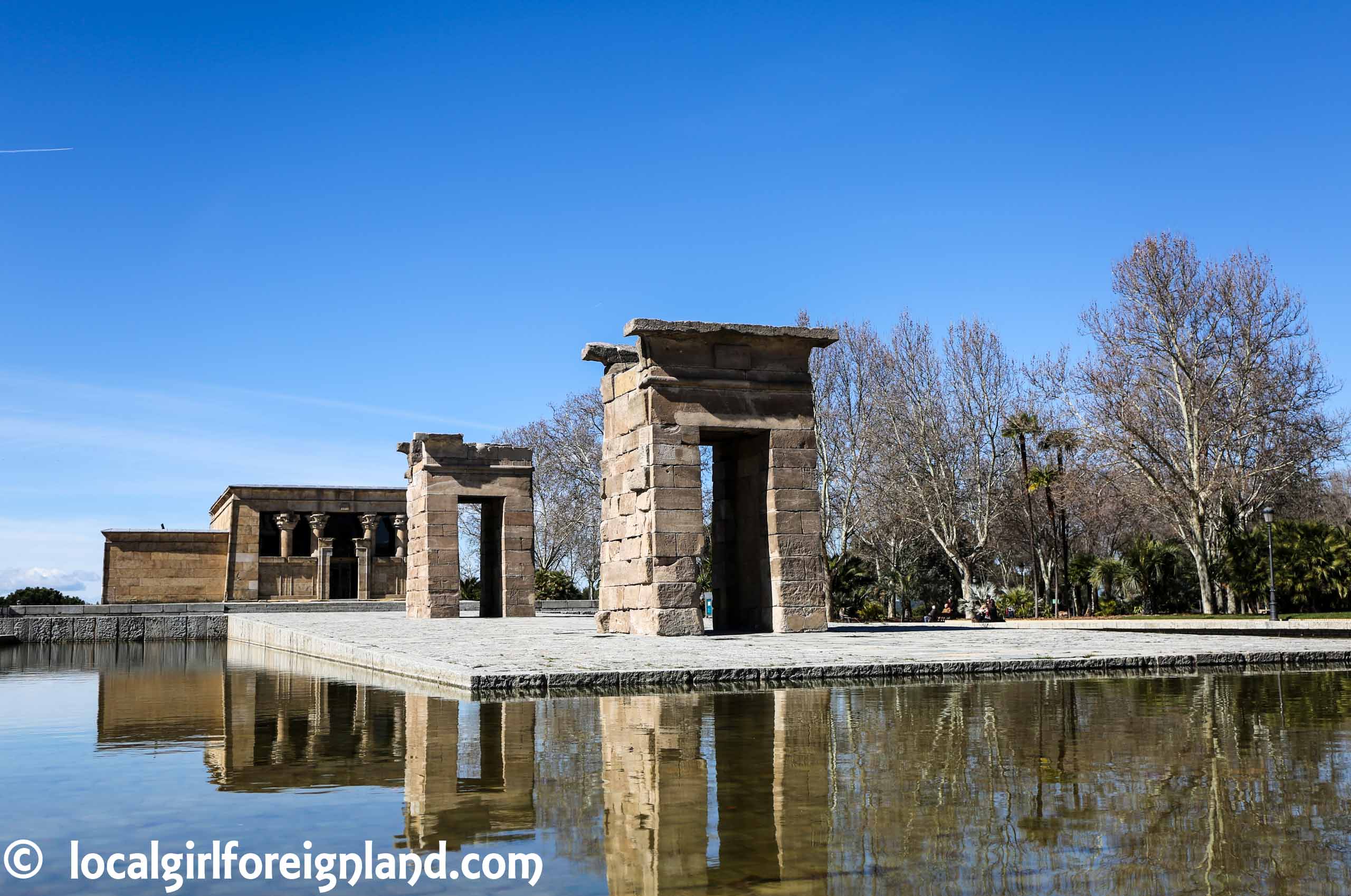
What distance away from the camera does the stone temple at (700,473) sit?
15.7 m

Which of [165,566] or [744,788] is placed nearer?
[744,788]

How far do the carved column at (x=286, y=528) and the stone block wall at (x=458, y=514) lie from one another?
53.2 feet

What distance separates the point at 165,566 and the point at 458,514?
20149 mm

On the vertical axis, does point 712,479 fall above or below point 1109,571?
above

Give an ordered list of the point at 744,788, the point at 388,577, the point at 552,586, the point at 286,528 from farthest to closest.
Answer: the point at 388,577 < the point at 286,528 < the point at 552,586 < the point at 744,788

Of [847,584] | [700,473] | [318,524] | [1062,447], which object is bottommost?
[847,584]

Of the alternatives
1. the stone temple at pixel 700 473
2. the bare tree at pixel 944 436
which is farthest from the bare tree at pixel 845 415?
the stone temple at pixel 700 473

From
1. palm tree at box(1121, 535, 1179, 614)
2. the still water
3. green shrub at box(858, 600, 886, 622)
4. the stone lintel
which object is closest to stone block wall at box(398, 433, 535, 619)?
the stone lintel

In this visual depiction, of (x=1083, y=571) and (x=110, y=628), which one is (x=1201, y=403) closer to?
(x=1083, y=571)

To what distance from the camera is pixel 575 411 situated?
1825 inches

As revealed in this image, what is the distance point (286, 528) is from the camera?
41.6 metres

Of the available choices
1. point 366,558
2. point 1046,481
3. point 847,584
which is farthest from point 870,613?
point 366,558

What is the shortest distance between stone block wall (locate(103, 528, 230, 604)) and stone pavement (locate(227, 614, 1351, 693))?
2737cm

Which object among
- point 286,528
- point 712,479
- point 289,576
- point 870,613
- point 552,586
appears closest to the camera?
point 712,479
